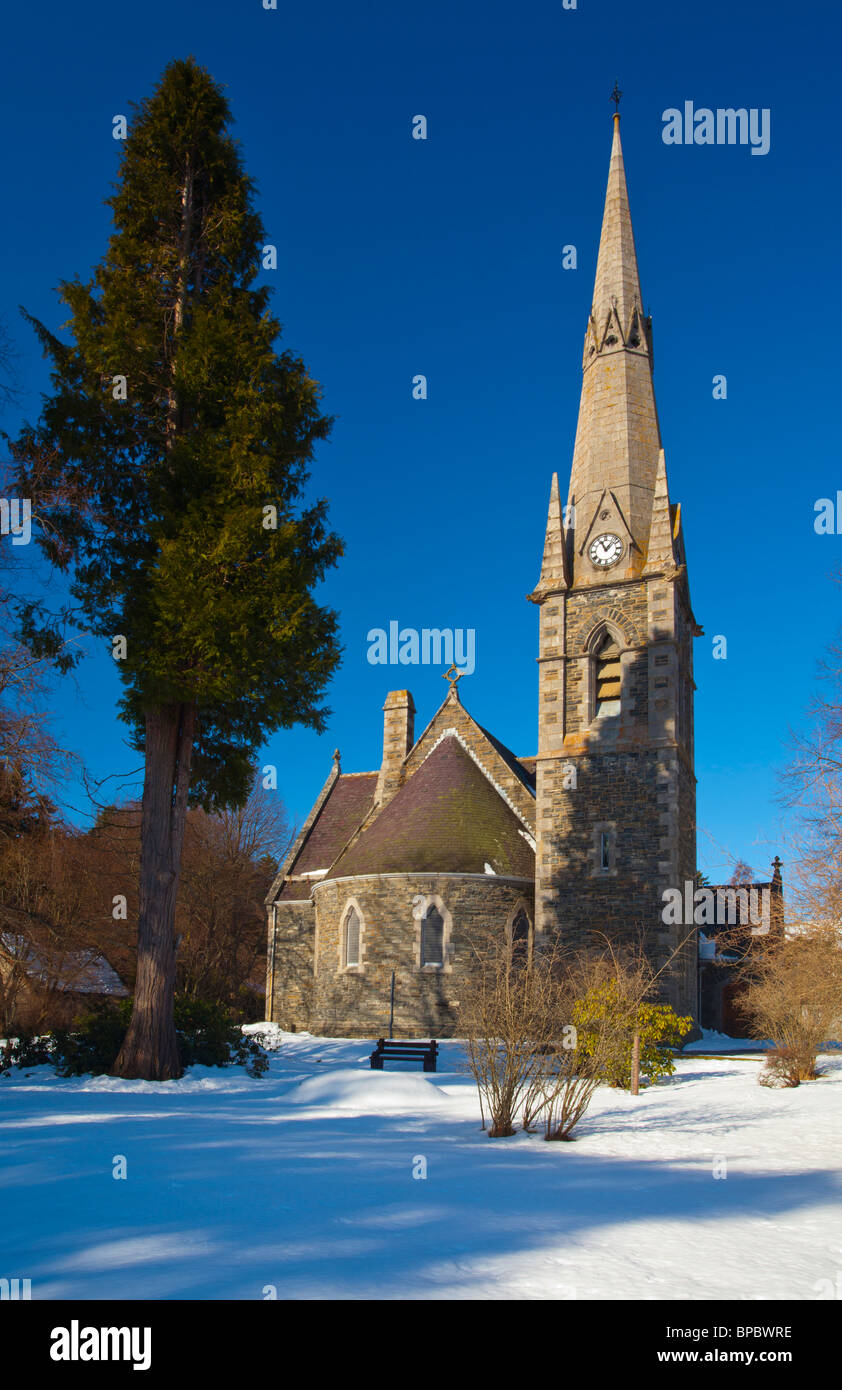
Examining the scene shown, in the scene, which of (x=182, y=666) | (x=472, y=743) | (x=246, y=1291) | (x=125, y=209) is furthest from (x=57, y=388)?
(x=472, y=743)

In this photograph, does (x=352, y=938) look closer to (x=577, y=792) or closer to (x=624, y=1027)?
(x=577, y=792)

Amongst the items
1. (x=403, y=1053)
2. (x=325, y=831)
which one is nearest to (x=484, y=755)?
(x=325, y=831)

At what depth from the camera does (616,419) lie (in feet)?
111

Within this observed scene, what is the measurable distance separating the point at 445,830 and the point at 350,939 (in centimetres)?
431

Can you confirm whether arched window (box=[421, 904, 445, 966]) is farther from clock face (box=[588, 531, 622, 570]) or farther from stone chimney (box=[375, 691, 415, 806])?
clock face (box=[588, 531, 622, 570])

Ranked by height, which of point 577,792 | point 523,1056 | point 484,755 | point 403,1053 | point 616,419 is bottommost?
point 403,1053

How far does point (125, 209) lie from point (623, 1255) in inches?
756

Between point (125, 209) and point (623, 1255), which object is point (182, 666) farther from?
point (623, 1255)

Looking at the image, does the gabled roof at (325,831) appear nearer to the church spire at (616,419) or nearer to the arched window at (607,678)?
the arched window at (607,678)

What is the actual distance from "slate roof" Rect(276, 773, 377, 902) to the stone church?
9.56ft

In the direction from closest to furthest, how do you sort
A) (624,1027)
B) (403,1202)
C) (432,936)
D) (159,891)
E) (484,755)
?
(403,1202) < (624,1027) < (159,891) < (432,936) < (484,755)

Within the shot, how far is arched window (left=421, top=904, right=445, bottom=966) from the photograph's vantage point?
2959cm

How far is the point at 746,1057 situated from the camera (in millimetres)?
25812

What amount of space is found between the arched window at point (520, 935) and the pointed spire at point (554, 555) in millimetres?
9751
